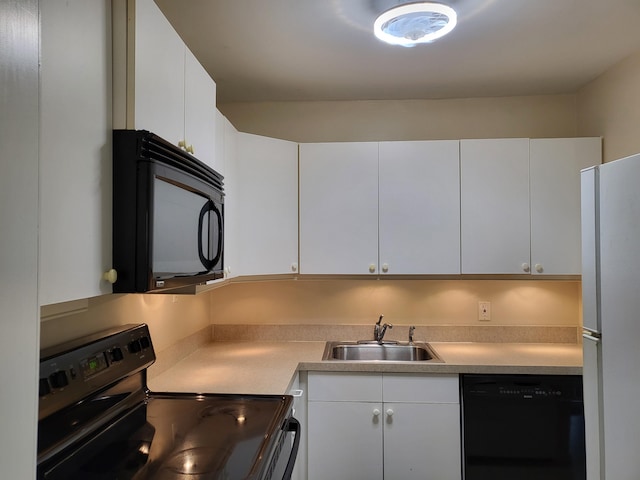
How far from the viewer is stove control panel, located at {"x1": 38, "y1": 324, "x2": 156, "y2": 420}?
3.36 feet

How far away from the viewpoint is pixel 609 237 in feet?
4.36

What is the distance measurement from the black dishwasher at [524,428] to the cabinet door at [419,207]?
2.26 feet

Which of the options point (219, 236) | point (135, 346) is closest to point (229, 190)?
point (219, 236)

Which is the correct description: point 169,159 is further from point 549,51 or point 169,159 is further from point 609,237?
point 549,51

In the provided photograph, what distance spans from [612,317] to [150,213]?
4.77 ft

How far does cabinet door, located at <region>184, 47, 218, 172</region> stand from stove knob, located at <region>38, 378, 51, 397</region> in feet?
2.61

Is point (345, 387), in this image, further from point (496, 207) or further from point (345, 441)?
point (496, 207)

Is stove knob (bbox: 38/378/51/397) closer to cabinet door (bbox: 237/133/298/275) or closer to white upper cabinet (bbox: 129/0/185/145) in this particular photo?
white upper cabinet (bbox: 129/0/185/145)

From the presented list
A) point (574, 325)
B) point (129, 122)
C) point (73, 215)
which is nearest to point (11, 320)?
point (73, 215)

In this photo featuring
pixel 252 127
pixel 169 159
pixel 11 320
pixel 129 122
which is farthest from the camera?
pixel 252 127

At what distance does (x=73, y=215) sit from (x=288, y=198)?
1647 mm

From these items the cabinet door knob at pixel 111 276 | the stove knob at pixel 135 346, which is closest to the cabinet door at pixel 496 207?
the stove knob at pixel 135 346

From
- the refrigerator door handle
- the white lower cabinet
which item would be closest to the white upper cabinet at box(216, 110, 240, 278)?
the white lower cabinet

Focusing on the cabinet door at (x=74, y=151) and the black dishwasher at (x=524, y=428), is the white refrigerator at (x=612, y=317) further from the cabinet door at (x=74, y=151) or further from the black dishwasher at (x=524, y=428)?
the cabinet door at (x=74, y=151)
